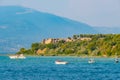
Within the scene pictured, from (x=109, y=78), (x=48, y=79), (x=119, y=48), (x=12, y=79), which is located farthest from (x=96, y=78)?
(x=119, y=48)

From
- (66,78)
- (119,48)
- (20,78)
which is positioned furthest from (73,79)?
(119,48)

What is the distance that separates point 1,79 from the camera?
77500 millimetres

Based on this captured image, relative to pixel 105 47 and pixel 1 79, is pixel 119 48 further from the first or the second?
pixel 1 79

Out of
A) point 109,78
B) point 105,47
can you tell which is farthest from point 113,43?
point 109,78

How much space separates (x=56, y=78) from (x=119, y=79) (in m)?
9.71

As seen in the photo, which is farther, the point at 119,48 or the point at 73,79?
the point at 119,48

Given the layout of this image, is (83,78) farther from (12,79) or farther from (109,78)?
(12,79)

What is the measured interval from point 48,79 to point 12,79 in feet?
18.0

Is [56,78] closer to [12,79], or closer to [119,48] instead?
[12,79]

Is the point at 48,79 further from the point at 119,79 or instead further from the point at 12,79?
the point at 119,79

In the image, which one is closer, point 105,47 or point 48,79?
point 48,79

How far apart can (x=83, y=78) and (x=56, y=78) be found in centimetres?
417

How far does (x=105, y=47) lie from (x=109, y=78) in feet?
373

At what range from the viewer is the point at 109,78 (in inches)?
3199
